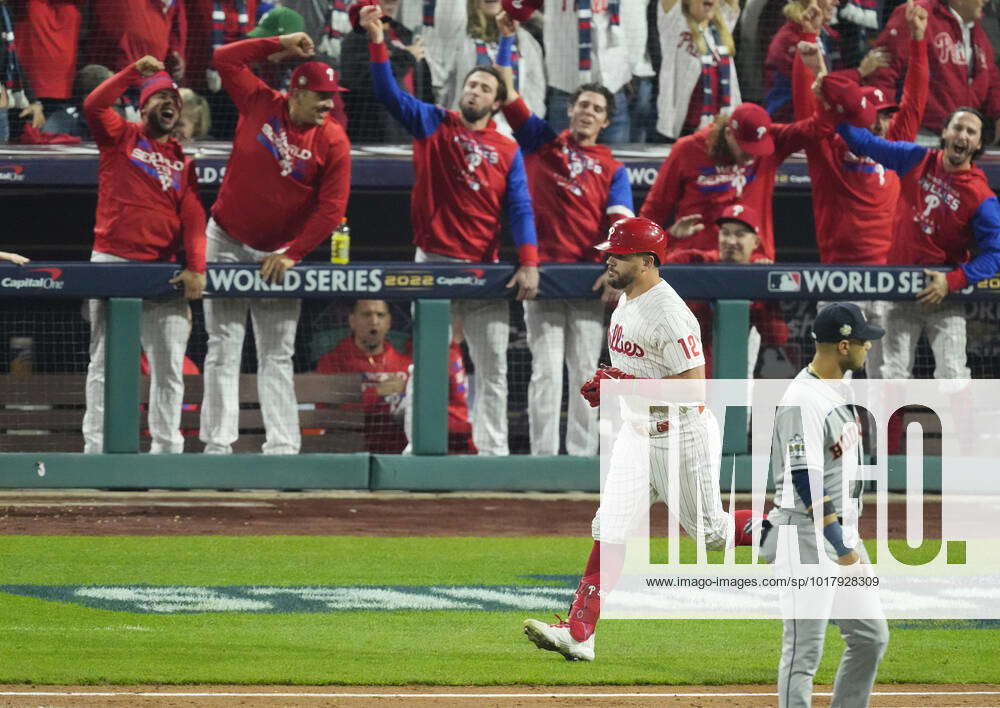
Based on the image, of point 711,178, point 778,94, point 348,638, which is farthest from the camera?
point 778,94

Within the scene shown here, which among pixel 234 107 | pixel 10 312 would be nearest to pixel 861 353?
pixel 10 312

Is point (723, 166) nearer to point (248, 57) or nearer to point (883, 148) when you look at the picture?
point (883, 148)

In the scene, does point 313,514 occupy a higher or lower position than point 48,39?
lower

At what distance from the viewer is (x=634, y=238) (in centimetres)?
631

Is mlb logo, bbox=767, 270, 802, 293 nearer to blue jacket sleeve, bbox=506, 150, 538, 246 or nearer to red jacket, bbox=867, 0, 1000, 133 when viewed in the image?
blue jacket sleeve, bbox=506, 150, 538, 246

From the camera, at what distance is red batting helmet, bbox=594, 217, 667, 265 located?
6316 millimetres

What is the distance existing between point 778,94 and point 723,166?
4.53 ft

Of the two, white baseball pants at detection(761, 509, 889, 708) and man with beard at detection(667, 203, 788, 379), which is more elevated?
man with beard at detection(667, 203, 788, 379)

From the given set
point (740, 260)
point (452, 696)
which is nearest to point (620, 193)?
point (740, 260)

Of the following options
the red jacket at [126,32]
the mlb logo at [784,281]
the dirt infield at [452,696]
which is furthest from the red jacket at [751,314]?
the dirt infield at [452,696]

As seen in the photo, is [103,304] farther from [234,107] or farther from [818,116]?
→ [818,116]

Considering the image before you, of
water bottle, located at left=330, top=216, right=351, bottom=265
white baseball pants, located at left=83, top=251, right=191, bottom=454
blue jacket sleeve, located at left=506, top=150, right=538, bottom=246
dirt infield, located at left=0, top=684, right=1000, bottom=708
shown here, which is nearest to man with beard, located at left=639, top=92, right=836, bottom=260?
blue jacket sleeve, located at left=506, top=150, right=538, bottom=246

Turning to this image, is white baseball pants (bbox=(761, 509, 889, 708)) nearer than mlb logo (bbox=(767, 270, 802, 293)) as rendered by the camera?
Yes

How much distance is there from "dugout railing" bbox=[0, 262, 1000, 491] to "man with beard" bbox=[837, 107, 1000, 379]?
167 mm
